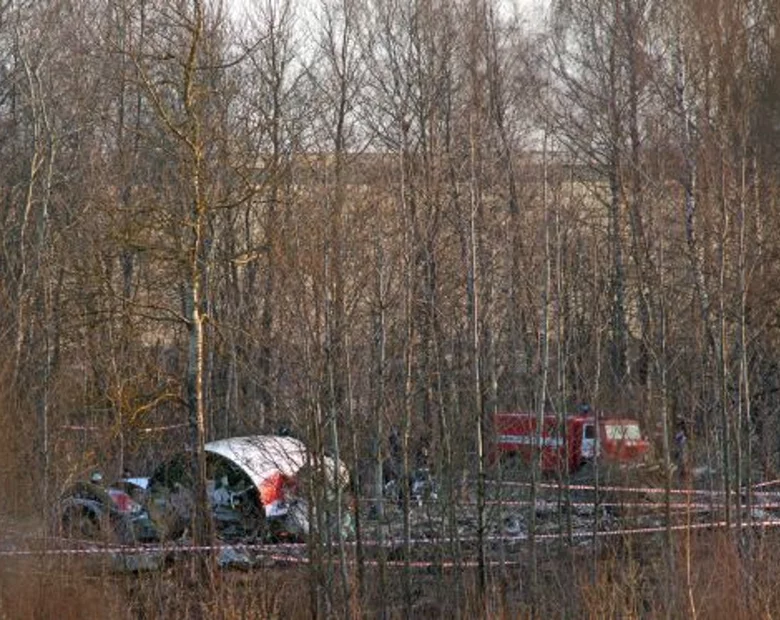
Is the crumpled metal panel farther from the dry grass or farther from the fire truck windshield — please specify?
the fire truck windshield

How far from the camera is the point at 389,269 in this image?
42.6 ft

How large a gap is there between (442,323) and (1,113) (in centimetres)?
1752

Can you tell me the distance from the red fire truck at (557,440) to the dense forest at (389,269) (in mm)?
310

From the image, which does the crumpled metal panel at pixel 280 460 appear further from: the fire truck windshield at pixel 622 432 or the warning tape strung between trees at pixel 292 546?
the fire truck windshield at pixel 622 432

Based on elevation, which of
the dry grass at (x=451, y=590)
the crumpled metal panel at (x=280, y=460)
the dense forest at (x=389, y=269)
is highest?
the dense forest at (x=389, y=269)

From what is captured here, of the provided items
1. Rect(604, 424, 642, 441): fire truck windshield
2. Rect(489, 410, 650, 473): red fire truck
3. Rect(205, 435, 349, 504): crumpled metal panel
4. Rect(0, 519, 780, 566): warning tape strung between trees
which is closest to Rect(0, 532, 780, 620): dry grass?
Rect(0, 519, 780, 566): warning tape strung between trees

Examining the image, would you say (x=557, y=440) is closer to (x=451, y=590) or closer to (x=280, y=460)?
(x=451, y=590)

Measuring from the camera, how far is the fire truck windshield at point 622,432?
15.0 metres

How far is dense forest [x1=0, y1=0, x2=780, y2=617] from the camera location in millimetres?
12727

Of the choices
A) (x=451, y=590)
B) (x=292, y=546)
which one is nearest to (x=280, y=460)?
(x=292, y=546)

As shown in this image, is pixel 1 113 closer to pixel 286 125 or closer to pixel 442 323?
pixel 286 125

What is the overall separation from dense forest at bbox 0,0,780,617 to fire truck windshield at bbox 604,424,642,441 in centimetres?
29

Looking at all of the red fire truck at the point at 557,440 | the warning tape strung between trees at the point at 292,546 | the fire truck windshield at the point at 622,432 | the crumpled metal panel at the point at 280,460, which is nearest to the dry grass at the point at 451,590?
the warning tape strung between trees at the point at 292,546

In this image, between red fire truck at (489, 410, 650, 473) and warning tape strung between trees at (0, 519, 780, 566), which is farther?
red fire truck at (489, 410, 650, 473)
